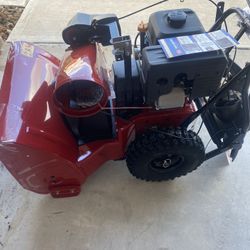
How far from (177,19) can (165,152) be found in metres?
0.45

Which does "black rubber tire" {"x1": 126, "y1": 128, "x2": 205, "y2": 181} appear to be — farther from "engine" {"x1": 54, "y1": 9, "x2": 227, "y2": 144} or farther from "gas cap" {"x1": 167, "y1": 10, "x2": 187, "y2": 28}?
"gas cap" {"x1": 167, "y1": 10, "x2": 187, "y2": 28}

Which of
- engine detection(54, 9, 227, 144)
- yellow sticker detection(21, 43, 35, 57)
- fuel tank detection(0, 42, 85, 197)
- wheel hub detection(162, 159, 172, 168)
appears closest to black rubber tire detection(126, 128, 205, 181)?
wheel hub detection(162, 159, 172, 168)

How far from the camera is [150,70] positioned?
0.91 m

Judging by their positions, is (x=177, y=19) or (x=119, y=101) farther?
(x=119, y=101)

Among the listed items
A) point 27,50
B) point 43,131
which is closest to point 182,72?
point 43,131

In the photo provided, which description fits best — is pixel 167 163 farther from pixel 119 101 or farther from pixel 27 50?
pixel 27 50

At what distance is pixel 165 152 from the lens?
1140 millimetres

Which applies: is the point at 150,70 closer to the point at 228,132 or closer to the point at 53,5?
the point at 228,132

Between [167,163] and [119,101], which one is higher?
[119,101]

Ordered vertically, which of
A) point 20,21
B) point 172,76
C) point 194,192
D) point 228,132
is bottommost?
point 194,192

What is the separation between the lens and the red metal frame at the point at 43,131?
965mm

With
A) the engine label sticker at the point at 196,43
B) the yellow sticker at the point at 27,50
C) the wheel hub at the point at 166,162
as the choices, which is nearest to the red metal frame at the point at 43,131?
the yellow sticker at the point at 27,50

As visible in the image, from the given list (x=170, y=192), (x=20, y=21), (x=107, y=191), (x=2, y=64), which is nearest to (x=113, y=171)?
(x=107, y=191)

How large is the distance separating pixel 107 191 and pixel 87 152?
248mm
